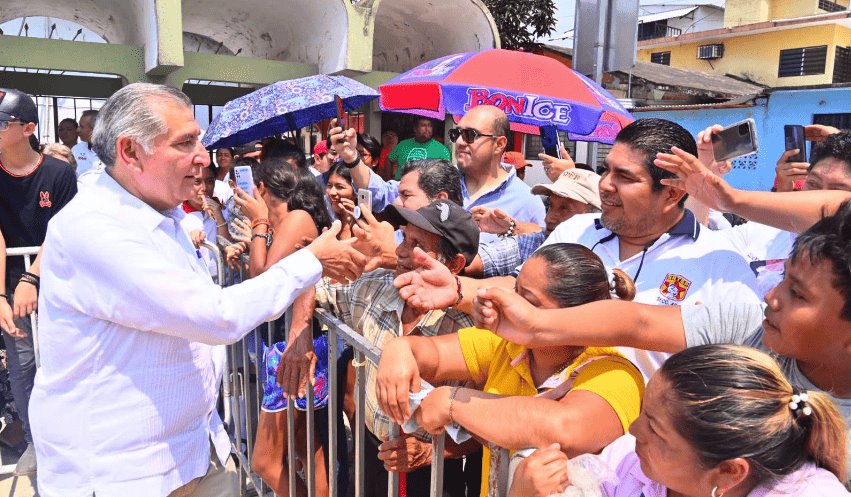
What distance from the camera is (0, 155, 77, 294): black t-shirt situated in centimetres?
348

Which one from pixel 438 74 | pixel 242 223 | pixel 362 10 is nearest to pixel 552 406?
pixel 242 223

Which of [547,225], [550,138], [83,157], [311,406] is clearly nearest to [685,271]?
[547,225]

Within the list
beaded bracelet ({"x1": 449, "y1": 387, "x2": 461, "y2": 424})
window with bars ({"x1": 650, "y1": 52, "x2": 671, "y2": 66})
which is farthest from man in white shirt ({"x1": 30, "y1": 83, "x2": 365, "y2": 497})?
window with bars ({"x1": 650, "y1": 52, "x2": 671, "y2": 66})

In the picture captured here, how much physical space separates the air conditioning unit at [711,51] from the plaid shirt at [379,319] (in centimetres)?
2477

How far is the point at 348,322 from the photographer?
259 centimetres

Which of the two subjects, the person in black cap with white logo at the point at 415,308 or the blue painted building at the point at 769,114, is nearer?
the person in black cap with white logo at the point at 415,308

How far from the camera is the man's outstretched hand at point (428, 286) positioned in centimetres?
180

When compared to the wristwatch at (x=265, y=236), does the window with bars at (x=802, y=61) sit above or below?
above

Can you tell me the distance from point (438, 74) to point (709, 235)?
130 inches

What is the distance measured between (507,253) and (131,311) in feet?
5.49

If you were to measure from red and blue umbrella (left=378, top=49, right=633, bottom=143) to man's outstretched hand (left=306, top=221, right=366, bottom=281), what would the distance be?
288 centimetres

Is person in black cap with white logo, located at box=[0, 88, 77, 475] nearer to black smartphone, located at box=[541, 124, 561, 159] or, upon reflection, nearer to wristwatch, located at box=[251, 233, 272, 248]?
wristwatch, located at box=[251, 233, 272, 248]

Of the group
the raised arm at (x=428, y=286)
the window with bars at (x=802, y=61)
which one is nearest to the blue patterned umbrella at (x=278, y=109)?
the raised arm at (x=428, y=286)

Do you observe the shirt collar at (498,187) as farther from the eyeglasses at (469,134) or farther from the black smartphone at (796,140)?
the black smartphone at (796,140)
